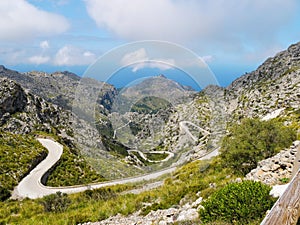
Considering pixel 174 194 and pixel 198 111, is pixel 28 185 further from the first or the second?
pixel 198 111

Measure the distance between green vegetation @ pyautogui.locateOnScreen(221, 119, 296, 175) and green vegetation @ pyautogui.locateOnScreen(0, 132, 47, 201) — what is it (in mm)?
27153

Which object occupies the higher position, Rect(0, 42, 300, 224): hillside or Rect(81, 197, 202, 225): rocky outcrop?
Rect(0, 42, 300, 224): hillside

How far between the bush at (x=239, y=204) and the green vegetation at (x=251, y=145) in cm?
905

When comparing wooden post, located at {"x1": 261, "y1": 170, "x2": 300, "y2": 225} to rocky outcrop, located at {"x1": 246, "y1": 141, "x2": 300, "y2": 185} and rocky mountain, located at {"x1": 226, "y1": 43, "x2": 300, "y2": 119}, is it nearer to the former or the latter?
rocky outcrop, located at {"x1": 246, "y1": 141, "x2": 300, "y2": 185}

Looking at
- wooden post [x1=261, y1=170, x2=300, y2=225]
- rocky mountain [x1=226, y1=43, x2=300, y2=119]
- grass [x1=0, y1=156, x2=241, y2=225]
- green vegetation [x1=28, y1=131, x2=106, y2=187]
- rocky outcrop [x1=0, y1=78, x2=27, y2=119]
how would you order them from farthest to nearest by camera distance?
rocky outcrop [x1=0, y1=78, x2=27, y2=119], rocky mountain [x1=226, y1=43, x2=300, y2=119], green vegetation [x1=28, y1=131, x2=106, y2=187], grass [x1=0, y1=156, x2=241, y2=225], wooden post [x1=261, y1=170, x2=300, y2=225]

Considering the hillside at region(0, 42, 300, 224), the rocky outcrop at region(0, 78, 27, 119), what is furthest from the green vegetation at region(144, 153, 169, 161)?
the rocky outcrop at region(0, 78, 27, 119)

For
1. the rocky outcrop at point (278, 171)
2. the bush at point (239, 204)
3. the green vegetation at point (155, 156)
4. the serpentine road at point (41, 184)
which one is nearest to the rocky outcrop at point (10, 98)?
the serpentine road at point (41, 184)

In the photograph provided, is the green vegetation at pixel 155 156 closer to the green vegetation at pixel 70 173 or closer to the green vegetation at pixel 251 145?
the green vegetation at pixel 251 145

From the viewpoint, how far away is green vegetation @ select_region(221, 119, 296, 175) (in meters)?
16.4

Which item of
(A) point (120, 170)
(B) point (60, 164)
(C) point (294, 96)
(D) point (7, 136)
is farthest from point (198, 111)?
(C) point (294, 96)

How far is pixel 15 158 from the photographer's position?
48812mm

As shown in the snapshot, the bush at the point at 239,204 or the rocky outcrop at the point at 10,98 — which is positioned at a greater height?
the rocky outcrop at the point at 10,98

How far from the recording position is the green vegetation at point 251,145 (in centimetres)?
1644

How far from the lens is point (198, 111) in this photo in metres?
11.2
